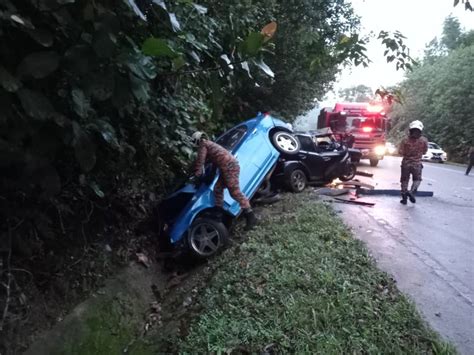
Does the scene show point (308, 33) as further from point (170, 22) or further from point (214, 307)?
point (214, 307)

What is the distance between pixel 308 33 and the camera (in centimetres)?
429

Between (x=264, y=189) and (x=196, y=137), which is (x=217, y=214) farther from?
(x=264, y=189)

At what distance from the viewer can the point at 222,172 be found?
21.6 feet

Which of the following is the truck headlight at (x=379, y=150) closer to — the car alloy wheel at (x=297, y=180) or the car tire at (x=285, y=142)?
the car alloy wheel at (x=297, y=180)

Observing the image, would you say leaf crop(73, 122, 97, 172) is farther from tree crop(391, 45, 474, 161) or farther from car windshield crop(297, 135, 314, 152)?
tree crop(391, 45, 474, 161)

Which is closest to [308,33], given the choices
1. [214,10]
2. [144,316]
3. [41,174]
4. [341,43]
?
[341,43]

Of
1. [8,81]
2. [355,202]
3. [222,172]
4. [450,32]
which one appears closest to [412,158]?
[355,202]

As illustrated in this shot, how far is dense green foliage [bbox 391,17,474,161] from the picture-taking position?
3403cm

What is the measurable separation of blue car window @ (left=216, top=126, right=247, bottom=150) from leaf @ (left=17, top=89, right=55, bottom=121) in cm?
602

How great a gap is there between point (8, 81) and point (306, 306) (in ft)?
9.00

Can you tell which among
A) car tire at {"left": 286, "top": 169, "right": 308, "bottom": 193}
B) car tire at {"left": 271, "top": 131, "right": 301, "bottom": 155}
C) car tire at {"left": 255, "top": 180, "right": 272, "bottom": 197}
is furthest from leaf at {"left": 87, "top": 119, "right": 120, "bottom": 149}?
car tire at {"left": 286, "top": 169, "right": 308, "bottom": 193}

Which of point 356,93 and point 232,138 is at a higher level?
point 232,138

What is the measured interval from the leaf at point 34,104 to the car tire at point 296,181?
23.8ft

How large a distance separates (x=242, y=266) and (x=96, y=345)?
1.57 meters
